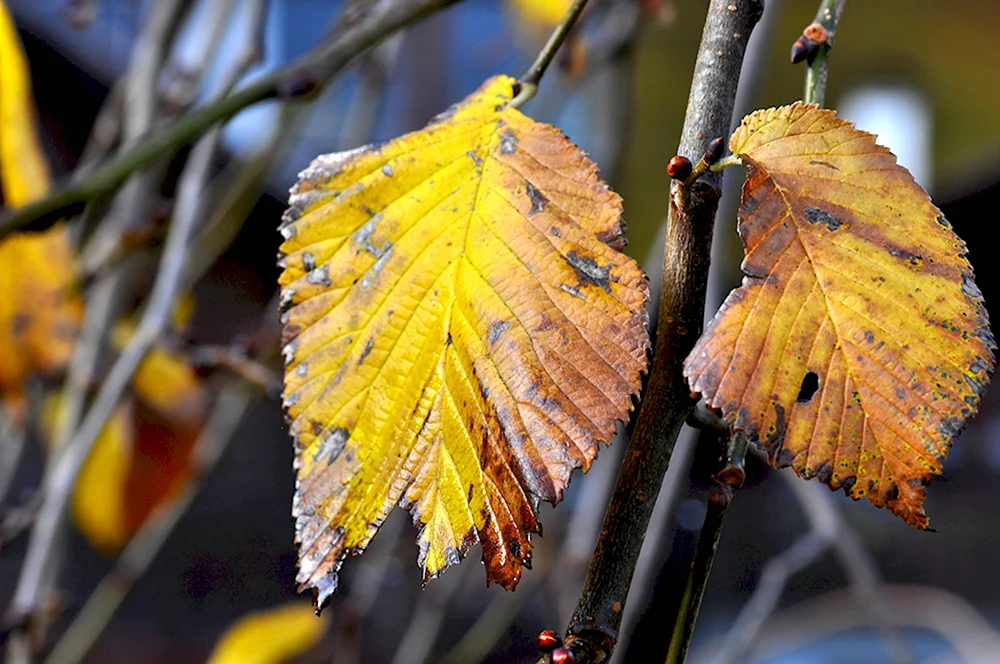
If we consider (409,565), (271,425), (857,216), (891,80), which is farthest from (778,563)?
(891,80)

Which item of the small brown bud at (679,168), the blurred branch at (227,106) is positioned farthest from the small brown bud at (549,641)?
the blurred branch at (227,106)

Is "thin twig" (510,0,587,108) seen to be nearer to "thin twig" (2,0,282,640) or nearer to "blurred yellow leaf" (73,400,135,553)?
"thin twig" (2,0,282,640)

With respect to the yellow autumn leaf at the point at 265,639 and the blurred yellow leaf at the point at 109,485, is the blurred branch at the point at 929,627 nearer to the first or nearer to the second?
the yellow autumn leaf at the point at 265,639

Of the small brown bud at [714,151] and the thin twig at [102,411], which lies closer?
the small brown bud at [714,151]

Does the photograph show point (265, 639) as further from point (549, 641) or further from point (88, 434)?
point (549, 641)

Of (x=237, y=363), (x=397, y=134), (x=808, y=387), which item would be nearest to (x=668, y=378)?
(x=808, y=387)

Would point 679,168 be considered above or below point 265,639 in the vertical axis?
above
